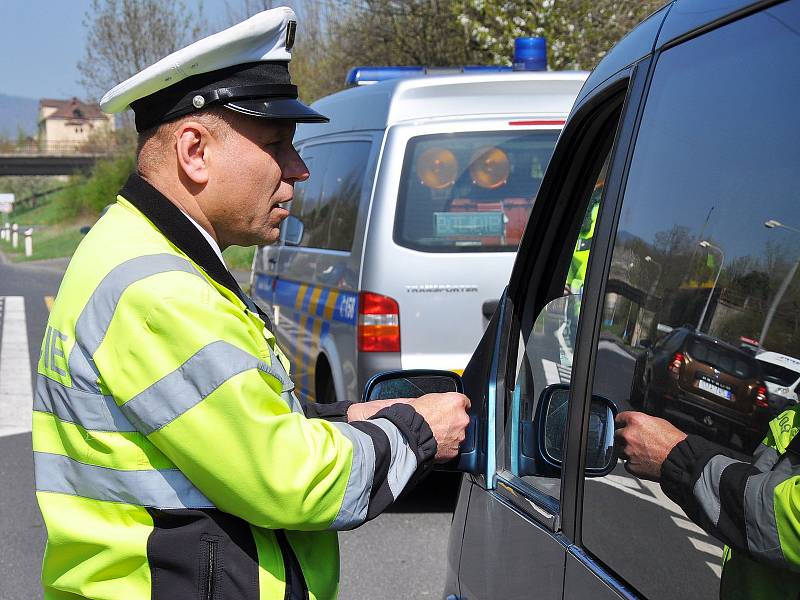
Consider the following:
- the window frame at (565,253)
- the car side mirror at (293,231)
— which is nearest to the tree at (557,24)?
the car side mirror at (293,231)

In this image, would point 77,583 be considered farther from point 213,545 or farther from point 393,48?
point 393,48

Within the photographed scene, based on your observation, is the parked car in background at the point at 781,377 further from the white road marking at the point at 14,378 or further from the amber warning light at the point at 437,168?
the white road marking at the point at 14,378

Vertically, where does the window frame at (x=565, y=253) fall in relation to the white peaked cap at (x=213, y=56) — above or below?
below

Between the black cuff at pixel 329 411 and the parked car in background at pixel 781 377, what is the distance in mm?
1087

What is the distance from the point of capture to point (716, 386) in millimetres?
1455

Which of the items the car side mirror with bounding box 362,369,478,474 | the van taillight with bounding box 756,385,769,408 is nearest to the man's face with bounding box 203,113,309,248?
the car side mirror with bounding box 362,369,478,474

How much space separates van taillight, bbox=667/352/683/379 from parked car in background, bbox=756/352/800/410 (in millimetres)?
190

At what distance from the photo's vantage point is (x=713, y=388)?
1461 millimetres

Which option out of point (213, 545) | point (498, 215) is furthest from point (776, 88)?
point (498, 215)

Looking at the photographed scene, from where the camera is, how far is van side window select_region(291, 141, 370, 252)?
19.4ft

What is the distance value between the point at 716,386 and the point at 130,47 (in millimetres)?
35729

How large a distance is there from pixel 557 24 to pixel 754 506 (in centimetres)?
1331

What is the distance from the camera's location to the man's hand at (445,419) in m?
2.06

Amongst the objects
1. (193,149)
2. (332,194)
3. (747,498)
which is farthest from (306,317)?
(747,498)
